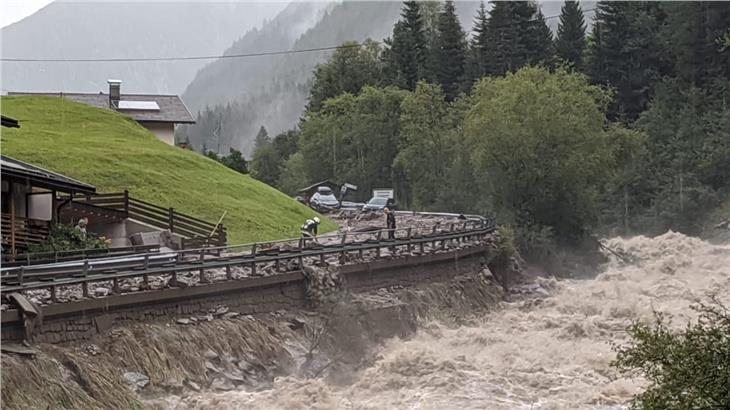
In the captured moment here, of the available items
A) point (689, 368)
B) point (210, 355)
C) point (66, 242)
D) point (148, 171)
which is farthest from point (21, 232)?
point (689, 368)

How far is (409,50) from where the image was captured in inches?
3494

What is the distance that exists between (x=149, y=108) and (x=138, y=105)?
4.69ft

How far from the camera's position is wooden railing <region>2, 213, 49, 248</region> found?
25078 millimetres

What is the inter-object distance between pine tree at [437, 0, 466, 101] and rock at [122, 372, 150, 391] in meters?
68.7

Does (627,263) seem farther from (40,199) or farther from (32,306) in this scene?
(32,306)

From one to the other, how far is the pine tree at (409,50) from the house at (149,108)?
25582 mm

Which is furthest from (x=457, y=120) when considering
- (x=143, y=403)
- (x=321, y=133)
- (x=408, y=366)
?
(x=143, y=403)

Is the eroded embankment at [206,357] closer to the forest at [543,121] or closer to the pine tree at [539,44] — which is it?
the forest at [543,121]

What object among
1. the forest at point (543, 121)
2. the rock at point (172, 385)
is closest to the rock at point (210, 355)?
the rock at point (172, 385)

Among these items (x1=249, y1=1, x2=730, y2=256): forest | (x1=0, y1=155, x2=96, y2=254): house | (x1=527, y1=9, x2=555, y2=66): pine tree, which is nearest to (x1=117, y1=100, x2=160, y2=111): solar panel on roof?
(x1=249, y1=1, x2=730, y2=256): forest

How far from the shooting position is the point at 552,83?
48.7 m

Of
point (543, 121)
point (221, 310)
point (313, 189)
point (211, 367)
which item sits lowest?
point (211, 367)

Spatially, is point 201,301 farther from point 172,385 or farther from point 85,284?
point 172,385

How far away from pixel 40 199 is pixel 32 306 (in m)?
13.8
